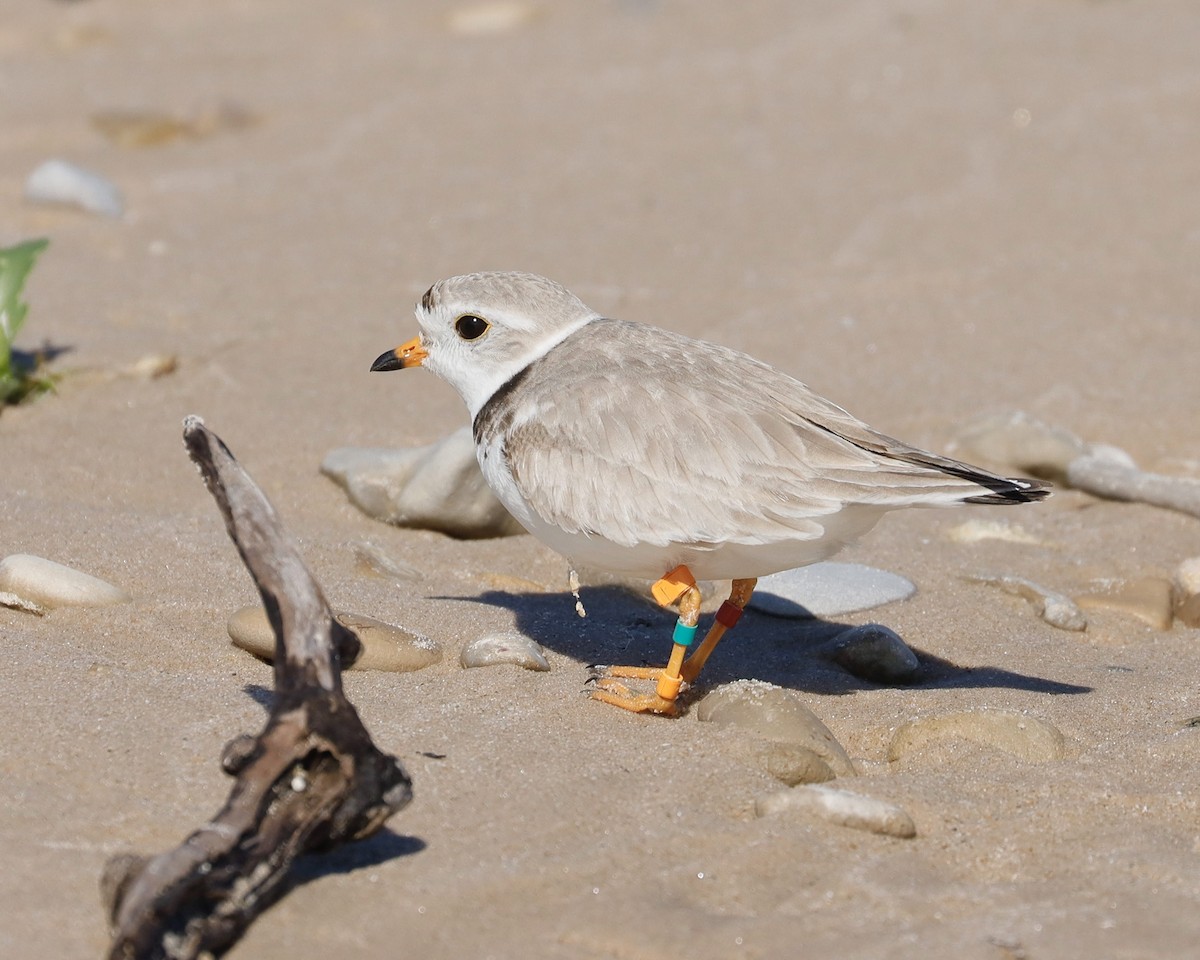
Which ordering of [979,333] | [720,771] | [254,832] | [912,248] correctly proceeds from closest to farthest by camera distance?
[254,832] → [720,771] → [979,333] → [912,248]

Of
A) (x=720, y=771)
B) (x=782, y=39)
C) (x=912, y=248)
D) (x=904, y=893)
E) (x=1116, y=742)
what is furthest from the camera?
(x=782, y=39)

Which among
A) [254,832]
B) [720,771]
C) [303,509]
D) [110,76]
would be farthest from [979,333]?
[110,76]

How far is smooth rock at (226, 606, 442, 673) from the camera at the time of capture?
14.8 ft

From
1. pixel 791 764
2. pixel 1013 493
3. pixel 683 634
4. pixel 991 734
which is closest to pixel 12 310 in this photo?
pixel 683 634

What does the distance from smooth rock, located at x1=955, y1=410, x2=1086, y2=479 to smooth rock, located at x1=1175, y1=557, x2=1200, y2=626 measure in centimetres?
107

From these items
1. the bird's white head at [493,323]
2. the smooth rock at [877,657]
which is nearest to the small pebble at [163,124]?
the bird's white head at [493,323]

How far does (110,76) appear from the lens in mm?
11750

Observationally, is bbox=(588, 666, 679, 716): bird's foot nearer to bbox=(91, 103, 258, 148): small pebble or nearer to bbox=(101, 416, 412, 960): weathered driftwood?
bbox=(101, 416, 412, 960): weathered driftwood

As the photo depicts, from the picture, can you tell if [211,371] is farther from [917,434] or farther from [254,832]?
[254,832]

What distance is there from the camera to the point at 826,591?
17.9 feet

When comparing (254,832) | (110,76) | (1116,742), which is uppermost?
(110,76)

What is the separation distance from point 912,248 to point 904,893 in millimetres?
6117

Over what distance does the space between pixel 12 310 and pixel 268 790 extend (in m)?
4.19

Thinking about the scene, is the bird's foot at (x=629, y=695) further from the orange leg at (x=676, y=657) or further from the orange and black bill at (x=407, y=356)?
the orange and black bill at (x=407, y=356)
